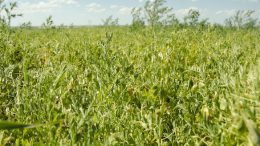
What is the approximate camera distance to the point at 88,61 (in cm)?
379

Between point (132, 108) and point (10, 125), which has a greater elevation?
point (10, 125)

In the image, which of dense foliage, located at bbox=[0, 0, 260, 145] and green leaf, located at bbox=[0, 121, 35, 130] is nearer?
green leaf, located at bbox=[0, 121, 35, 130]

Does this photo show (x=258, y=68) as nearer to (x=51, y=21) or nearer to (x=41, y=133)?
(x=41, y=133)

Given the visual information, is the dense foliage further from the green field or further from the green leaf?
the green leaf

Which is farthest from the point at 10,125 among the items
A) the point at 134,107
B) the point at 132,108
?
the point at 134,107

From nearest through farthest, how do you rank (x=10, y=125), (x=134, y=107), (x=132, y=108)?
1. (x=10, y=125)
2. (x=132, y=108)
3. (x=134, y=107)

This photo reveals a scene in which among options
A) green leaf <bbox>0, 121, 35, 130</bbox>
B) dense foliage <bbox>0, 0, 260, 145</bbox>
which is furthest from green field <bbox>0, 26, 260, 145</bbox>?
green leaf <bbox>0, 121, 35, 130</bbox>

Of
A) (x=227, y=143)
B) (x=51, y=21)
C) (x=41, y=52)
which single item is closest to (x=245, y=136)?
(x=227, y=143)

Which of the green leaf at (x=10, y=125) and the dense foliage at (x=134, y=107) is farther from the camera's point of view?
the dense foliage at (x=134, y=107)

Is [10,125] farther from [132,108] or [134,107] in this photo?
[134,107]

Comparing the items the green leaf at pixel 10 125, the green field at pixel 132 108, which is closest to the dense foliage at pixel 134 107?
the green field at pixel 132 108

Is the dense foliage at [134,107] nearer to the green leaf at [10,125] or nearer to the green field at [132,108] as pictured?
the green field at [132,108]

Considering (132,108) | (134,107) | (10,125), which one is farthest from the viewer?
(134,107)

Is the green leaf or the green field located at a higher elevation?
the green leaf
